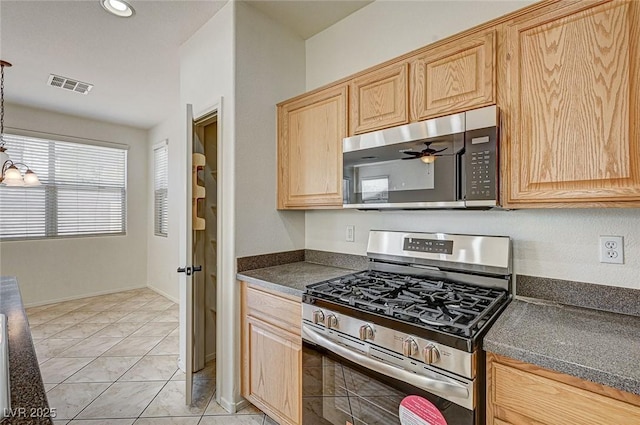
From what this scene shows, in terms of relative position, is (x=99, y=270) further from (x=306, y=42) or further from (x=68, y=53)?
(x=306, y=42)

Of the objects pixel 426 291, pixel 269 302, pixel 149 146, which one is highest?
pixel 149 146

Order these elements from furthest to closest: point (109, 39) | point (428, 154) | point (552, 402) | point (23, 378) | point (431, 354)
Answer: point (109, 39), point (428, 154), point (431, 354), point (552, 402), point (23, 378)

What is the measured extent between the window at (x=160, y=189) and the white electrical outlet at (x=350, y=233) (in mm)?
3607

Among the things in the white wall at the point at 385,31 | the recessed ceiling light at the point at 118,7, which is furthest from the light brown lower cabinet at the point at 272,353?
the recessed ceiling light at the point at 118,7

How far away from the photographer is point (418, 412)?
3.97 feet

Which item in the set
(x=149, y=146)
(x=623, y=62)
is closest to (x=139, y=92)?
(x=149, y=146)

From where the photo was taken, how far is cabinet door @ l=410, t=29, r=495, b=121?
145cm

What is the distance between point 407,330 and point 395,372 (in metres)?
0.18

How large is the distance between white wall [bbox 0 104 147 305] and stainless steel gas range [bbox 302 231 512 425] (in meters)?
4.68

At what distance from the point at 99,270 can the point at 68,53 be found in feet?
11.1

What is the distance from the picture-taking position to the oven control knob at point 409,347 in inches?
47.7

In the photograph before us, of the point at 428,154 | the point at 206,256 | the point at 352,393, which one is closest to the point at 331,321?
the point at 352,393

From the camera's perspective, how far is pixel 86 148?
490cm

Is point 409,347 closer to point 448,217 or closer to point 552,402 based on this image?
point 552,402
